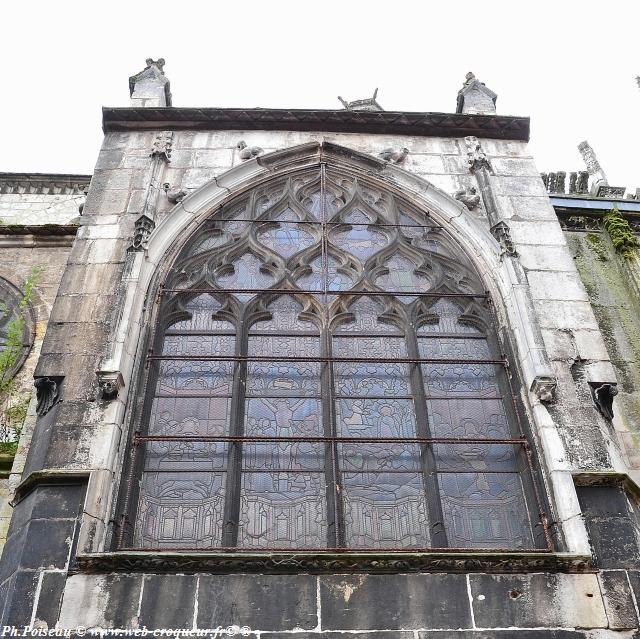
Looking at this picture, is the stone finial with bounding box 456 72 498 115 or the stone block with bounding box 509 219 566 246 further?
the stone finial with bounding box 456 72 498 115

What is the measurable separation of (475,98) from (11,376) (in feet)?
21.8

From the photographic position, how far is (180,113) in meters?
9.77

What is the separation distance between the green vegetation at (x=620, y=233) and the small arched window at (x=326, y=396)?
7.69 feet

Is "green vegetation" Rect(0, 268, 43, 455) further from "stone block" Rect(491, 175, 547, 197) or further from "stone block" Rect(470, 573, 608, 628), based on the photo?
"stone block" Rect(491, 175, 547, 197)

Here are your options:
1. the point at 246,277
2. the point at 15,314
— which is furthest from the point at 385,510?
the point at 15,314

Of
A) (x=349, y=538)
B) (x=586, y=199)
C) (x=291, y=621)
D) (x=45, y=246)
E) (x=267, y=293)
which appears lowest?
(x=291, y=621)

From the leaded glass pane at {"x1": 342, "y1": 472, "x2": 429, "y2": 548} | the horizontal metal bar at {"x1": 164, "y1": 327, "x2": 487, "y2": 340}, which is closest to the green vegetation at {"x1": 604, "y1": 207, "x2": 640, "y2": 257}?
the horizontal metal bar at {"x1": 164, "y1": 327, "x2": 487, "y2": 340}

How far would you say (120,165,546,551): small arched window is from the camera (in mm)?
6430

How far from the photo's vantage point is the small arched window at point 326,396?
6430 mm

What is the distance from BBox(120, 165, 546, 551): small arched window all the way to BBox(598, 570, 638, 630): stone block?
71 cm

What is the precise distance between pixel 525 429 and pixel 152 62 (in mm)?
7121

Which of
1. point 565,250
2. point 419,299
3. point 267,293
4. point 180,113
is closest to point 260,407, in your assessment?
point 267,293

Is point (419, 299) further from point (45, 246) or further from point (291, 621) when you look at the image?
point (45, 246)

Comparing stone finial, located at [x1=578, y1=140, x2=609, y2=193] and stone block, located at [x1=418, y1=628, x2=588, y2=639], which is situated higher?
stone finial, located at [x1=578, y1=140, x2=609, y2=193]
